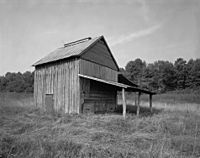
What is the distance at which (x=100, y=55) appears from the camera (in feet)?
49.3

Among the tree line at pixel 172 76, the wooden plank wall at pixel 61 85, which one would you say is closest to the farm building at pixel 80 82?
the wooden plank wall at pixel 61 85

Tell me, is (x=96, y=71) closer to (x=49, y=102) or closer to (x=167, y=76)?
(x=49, y=102)

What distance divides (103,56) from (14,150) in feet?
40.0

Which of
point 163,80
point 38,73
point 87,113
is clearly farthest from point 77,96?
point 163,80

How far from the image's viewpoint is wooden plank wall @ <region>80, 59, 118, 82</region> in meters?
13.0

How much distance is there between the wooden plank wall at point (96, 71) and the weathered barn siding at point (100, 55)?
0.36 meters

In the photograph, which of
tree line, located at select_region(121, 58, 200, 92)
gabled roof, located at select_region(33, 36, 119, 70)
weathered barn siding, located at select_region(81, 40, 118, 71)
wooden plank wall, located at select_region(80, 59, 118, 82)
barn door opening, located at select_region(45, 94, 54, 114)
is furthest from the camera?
tree line, located at select_region(121, 58, 200, 92)

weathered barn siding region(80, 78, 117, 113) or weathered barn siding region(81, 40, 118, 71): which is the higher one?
weathered barn siding region(81, 40, 118, 71)

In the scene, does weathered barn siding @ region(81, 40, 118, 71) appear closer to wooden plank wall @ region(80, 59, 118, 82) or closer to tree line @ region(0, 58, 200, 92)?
wooden plank wall @ region(80, 59, 118, 82)

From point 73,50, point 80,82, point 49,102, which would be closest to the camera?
point 80,82

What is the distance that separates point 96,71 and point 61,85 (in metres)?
3.30

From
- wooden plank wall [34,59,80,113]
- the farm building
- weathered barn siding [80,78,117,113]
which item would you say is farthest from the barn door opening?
weathered barn siding [80,78,117,113]

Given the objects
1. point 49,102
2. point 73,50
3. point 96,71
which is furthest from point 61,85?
point 73,50

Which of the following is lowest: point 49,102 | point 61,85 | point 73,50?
point 49,102
